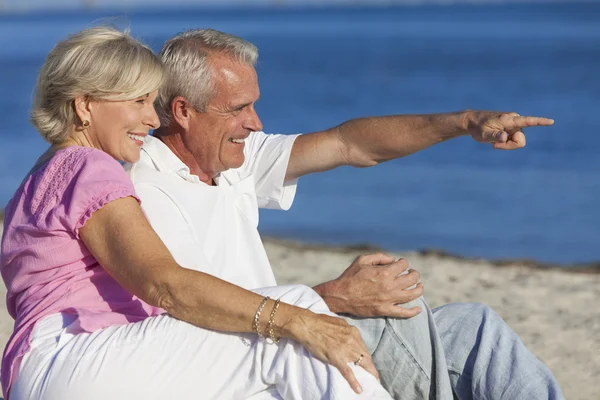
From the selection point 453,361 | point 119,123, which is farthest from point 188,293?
point 453,361

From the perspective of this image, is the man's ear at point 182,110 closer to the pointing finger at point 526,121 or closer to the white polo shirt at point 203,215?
the white polo shirt at point 203,215

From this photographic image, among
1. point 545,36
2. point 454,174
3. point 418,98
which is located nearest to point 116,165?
point 454,174

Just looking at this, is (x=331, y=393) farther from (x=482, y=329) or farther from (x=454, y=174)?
(x=454, y=174)

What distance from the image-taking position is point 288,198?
4.19 metres

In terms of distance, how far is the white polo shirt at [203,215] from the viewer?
3.32 m

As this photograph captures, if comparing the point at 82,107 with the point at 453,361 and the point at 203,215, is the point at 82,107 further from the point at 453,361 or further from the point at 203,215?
the point at 453,361

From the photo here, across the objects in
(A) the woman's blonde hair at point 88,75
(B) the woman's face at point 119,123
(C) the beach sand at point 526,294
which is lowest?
(C) the beach sand at point 526,294

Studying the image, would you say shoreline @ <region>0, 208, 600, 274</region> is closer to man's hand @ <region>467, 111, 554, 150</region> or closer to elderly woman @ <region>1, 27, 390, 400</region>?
man's hand @ <region>467, 111, 554, 150</region>

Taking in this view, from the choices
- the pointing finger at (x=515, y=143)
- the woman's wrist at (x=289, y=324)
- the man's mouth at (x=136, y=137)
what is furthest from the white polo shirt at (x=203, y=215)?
the pointing finger at (x=515, y=143)

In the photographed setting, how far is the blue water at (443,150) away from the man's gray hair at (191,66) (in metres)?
0.21

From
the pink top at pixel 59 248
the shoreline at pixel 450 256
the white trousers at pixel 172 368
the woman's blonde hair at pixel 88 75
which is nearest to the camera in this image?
the white trousers at pixel 172 368

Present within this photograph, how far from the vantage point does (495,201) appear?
11586 mm

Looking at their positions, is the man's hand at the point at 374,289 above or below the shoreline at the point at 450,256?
above

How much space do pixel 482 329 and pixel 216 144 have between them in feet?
3.90
